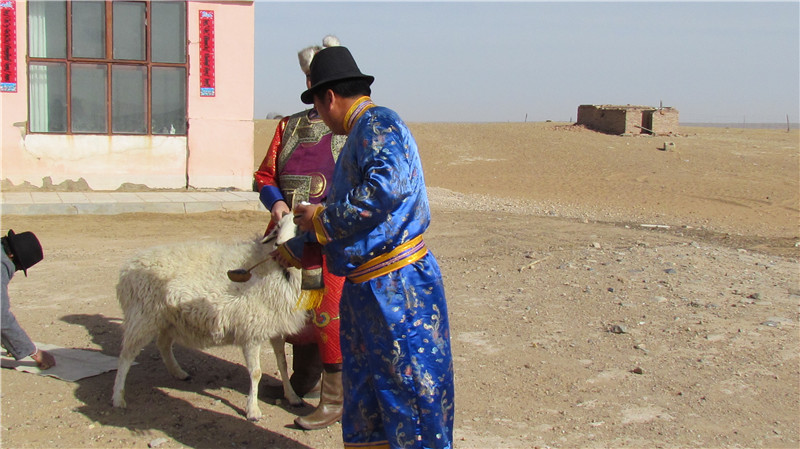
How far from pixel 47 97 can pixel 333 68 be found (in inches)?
512

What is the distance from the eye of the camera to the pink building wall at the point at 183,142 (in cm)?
1351

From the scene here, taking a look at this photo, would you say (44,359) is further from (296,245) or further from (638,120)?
(638,120)

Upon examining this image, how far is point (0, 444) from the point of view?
149 inches

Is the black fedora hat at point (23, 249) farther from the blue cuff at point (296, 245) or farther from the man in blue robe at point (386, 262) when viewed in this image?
the man in blue robe at point (386, 262)

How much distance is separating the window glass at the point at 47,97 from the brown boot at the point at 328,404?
466 inches

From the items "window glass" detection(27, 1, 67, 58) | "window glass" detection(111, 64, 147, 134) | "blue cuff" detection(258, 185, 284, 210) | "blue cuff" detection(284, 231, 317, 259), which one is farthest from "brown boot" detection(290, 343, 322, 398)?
"window glass" detection(27, 1, 67, 58)

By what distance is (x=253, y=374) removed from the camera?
4191mm

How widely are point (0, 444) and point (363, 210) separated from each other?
2643mm

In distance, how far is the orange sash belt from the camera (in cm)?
269

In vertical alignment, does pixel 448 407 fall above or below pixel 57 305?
above

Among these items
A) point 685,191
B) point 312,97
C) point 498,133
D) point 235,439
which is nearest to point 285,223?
point 312,97

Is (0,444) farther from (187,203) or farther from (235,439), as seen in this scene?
(187,203)

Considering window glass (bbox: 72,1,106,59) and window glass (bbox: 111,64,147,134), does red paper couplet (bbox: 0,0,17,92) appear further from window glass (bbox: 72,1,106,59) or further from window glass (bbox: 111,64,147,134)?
window glass (bbox: 111,64,147,134)

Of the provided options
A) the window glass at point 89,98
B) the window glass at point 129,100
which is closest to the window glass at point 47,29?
the window glass at point 89,98
